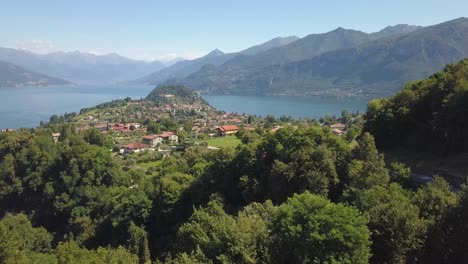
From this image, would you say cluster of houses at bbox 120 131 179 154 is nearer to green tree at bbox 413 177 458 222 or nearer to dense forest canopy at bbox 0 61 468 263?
dense forest canopy at bbox 0 61 468 263

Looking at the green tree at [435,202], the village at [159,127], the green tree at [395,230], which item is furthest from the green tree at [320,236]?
the village at [159,127]

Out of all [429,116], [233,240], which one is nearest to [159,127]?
[429,116]

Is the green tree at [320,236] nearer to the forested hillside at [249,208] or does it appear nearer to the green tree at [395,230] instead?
the forested hillside at [249,208]

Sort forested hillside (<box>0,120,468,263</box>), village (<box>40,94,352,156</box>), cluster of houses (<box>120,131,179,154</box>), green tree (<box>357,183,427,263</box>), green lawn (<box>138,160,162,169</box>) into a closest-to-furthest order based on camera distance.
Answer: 1. forested hillside (<box>0,120,468,263</box>)
2. green tree (<box>357,183,427,263</box>)
3. green lawn (<box>138,160,162,169</box>)
4. cluster of houses (<box>120,131,179,154</box>)
5. village (<box>40,94,352,156</box>)

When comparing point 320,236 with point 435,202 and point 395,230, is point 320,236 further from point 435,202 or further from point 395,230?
point 435,202

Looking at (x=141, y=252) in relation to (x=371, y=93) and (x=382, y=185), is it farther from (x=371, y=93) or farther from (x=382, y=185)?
(x=371, y=93)

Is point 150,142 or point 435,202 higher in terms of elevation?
point 435,202

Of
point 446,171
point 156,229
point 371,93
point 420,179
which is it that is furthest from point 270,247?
point 371,93

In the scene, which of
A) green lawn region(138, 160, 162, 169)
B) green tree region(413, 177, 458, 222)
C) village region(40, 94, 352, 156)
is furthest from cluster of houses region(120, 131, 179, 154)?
green tree region(413, 177, 458, 222)
